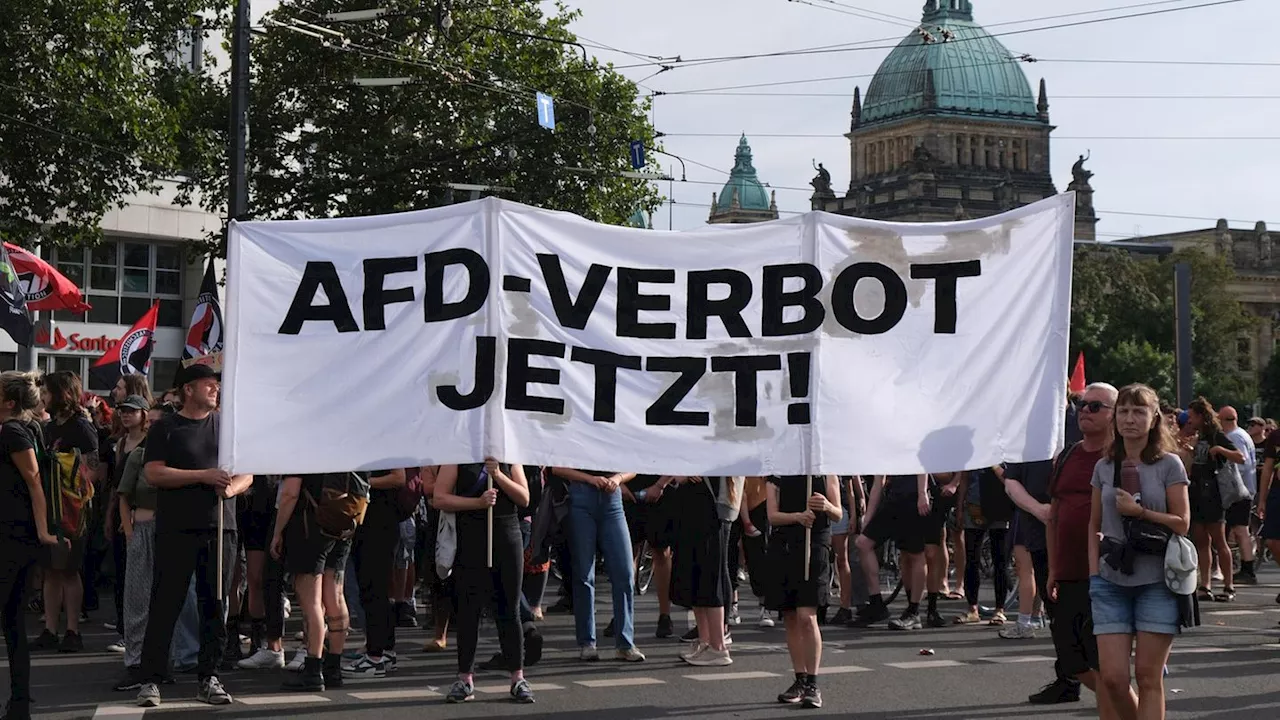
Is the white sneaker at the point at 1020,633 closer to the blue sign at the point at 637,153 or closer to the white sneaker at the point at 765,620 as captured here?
the white sneaker at the point at 765,620

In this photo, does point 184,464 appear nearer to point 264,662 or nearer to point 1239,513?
point 264,662

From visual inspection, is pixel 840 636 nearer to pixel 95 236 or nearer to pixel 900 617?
pixel 900 617

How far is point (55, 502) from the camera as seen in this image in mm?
10312

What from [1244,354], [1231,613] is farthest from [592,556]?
[1244,354]

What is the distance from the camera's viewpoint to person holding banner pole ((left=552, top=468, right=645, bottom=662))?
12828 mm

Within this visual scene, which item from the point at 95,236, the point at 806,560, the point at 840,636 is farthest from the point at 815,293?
the point at 95,236

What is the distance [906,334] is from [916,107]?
430 feet

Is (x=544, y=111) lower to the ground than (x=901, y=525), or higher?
higher

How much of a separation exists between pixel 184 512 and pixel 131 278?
3400 centimetres

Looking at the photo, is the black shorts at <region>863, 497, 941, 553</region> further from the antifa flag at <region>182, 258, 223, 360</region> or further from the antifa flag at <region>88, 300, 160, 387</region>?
the antifa flag at <region>88, 300, 160, 387</region>

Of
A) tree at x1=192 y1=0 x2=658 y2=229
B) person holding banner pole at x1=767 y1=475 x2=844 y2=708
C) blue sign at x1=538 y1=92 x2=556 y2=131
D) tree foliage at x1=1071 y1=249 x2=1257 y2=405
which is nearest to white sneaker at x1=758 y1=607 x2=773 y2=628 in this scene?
person holding banner pole at x1=767 y1=475 x2=844 y2=708

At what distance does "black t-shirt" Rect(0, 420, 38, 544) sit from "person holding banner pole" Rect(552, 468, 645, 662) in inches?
154

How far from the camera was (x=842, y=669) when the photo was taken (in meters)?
12.5

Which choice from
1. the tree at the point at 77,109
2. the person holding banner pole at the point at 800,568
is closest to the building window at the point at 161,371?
the tree at the point at 77,109
